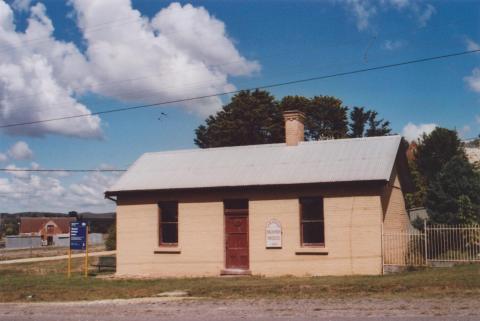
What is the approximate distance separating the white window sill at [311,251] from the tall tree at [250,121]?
1041 inches

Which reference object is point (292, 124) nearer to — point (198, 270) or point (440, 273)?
point (198, 270)

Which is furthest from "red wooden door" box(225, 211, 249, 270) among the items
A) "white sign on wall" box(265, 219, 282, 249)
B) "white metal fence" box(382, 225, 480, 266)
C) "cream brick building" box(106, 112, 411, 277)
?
"white metal fence" box(382, 225, 480, 266)

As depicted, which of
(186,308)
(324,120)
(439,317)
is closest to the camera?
(439,317)

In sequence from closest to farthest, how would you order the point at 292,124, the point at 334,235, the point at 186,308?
1. the point at 186,308
2. the point at 334,235
3. the point at 292,124

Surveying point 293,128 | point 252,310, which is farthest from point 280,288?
point 293,128

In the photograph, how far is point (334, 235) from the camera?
62.4ft

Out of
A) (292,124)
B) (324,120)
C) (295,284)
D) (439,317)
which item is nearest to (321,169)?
(292,124)

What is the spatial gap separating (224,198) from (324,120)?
97.4 ft

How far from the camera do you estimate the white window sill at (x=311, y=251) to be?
1902cm

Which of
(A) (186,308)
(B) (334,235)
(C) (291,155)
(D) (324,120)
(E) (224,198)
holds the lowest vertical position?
(A) (186,308)

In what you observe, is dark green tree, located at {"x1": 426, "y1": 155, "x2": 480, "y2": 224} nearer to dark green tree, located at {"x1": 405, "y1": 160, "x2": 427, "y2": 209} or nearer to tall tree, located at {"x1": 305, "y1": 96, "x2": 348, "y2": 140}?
dark green tree, located at {"x1": 405, "y1": 160, "x2": 427, "y2": 209}

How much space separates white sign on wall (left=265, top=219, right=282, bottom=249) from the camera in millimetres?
19703

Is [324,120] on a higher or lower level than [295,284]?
higher

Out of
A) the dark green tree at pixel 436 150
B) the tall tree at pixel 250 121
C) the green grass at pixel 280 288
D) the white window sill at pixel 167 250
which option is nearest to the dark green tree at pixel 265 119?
the tall tree at pixel 250 121
